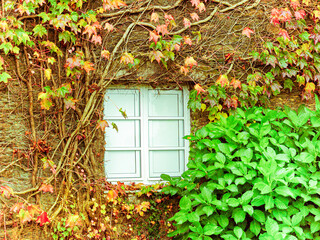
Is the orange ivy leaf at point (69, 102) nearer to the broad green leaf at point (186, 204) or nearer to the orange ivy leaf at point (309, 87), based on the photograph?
the broad green leaf at point (186, 204)

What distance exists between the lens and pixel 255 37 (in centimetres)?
471

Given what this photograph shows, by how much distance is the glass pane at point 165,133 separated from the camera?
15.0 ft

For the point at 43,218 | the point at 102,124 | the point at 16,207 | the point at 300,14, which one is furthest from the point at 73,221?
the point at 300,14

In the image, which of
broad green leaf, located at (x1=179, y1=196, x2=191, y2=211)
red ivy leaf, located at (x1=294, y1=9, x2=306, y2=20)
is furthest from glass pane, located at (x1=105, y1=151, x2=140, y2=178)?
red ivy leaf, located at (x1=294, y1=9, x2=306, y2=20)

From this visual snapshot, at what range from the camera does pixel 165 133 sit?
4.60 metres

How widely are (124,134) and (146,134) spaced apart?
267 millimetres

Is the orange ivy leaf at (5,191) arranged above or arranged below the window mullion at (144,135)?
below

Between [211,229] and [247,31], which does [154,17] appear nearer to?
[247,31]

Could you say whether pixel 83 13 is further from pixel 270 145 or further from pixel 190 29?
pixel 270 145

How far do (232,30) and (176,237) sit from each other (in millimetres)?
2600

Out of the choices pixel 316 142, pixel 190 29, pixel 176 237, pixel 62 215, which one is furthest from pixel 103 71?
pixel 316 142

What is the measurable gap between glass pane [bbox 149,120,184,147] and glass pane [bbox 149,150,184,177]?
0.11 meters

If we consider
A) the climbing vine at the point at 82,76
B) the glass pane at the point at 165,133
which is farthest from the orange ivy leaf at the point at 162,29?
the glass pane at the point at 165,133

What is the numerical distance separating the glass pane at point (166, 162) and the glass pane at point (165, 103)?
1.56 ft
